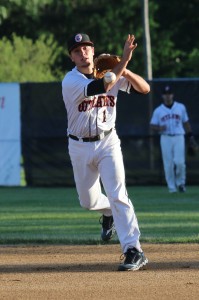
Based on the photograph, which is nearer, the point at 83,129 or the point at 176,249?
the point at 83,129

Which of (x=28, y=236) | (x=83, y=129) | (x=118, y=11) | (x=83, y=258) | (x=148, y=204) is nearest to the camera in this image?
(x=83, y=129)

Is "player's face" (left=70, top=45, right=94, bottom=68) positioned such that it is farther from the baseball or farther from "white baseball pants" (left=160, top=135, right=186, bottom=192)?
"white baseball pants" (left=160, top=135, right=186, bottom=192)

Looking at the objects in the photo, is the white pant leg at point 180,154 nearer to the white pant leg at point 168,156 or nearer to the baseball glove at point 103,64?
the white pant leg at point 168,156

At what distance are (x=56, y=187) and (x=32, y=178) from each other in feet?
1.91

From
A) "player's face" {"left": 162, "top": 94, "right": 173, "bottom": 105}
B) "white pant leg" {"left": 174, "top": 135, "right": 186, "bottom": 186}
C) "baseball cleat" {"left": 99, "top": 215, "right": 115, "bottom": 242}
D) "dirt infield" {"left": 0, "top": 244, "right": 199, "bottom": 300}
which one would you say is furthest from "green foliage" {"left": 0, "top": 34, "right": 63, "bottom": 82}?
"dirt infield" {"left": 0, "top": 244, "right": 199, "bottom": 300}

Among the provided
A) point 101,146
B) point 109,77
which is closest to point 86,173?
point 101,146

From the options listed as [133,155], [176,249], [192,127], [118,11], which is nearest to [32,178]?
[133,155]

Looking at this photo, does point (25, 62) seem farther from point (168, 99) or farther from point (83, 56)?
point (83, 56)

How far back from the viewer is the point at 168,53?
43.1 m

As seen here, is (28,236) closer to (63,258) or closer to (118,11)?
(63,258)

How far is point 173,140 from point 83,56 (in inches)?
404

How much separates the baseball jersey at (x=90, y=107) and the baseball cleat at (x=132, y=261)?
108 cm

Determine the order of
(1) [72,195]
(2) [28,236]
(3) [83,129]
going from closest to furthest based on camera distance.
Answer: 1. (3) [83,129]
2. (2) [28,236]
3. (1) [72,195]

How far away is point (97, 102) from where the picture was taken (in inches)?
348
